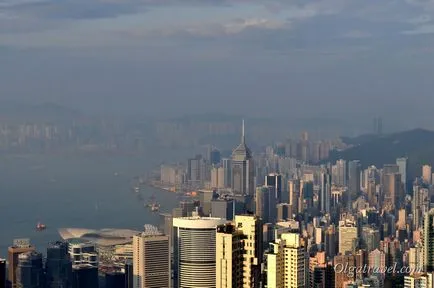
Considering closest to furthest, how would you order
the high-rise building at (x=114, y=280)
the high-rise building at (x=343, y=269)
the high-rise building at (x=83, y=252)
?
the high-rise building at (x=343, y=269)
the high-rise building at (x=114, y=280)
the high-rise building at (x=83, y=252)

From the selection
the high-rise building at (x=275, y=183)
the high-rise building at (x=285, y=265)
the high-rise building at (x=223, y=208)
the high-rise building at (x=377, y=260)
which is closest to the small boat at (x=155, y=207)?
the high-rise building at (x=223, y=208)

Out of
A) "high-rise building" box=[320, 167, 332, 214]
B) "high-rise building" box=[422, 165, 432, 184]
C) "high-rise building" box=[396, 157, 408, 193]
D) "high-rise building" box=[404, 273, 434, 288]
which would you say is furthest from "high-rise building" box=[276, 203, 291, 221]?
"high-rise building" box=[404, 273, 434, 288]

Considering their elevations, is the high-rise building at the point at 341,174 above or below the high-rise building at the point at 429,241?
above

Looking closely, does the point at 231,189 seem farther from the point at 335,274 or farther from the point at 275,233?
the point at 275,233

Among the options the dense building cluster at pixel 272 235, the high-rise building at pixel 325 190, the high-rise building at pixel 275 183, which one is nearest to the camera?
the dense building cluster at pixel 272 235

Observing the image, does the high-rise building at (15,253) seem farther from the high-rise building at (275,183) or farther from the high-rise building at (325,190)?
the high-rise building at (325,190)

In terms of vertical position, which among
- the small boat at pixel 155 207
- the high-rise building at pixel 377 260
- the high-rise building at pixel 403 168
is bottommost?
the high-rise building at pixel 377 260

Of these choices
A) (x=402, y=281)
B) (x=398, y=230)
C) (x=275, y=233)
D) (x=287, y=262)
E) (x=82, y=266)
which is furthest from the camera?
(x=398, y=230)

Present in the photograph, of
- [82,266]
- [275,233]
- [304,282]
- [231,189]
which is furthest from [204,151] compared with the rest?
[304,282]

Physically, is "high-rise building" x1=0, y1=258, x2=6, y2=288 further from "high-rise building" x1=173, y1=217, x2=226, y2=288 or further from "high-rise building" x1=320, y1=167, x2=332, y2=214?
"high-rise building" x1=320, y1=167, x2=332, y2=214
